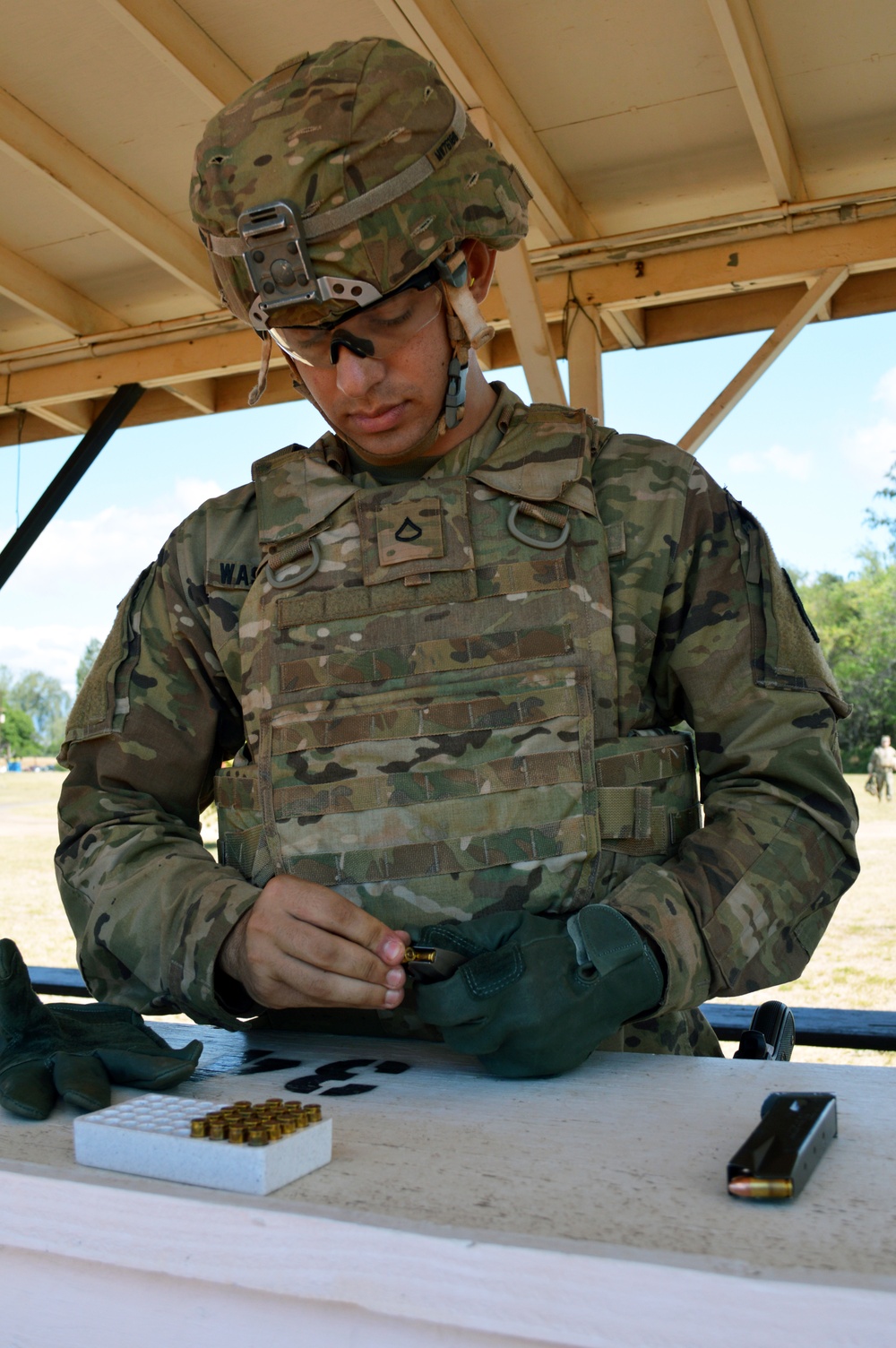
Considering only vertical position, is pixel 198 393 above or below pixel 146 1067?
above

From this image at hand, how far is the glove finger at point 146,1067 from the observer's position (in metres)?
1.09

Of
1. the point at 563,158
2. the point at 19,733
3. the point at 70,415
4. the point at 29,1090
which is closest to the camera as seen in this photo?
the point at 29,1090

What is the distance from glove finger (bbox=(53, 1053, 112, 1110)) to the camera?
1.02 meters

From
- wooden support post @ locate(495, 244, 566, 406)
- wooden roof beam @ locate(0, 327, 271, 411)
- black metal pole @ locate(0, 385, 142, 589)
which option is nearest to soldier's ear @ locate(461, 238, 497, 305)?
wooden support post @ locate(495, 244, 566, 406)

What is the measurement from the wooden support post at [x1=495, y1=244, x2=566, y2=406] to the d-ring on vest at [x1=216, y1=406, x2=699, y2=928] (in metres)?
2.34

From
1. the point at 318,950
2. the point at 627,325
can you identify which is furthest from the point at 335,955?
the point at 627,325

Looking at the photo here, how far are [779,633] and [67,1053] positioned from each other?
0.90 m

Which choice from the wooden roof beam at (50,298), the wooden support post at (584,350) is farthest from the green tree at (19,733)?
the wooden support post at (584,350)

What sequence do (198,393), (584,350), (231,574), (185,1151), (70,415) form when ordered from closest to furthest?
(185,1151), (231,574), (584,350), (198,393), (70,415)

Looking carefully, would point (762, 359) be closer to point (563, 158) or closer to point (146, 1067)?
point (563, 158)

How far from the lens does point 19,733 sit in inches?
671

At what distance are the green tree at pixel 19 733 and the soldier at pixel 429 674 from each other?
1578cm

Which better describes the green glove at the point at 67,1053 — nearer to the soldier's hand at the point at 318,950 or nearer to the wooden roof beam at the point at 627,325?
the soldier's hand at the point at 318,950

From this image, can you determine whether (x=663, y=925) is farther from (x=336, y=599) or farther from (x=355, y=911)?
Result: (x=336, y=599)
